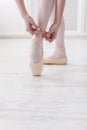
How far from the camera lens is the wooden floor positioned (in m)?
1.00

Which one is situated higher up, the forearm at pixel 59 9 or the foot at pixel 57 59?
the forearm at pixel 59 9

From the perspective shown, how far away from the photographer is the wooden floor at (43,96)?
3.29 ft

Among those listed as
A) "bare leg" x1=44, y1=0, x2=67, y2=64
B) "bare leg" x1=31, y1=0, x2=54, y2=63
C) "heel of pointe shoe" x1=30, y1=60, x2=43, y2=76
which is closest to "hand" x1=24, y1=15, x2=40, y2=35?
"bare leg" x1=31, y1=0, x2=54, y2=63

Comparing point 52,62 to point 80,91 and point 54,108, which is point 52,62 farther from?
point 54,108

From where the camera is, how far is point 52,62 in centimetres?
177

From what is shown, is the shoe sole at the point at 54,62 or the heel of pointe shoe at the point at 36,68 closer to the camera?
the heel of pointe shoe at the point at 36,68

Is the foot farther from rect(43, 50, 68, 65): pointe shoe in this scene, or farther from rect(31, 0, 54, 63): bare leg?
rect(31, 0, 54, 63): bare leg

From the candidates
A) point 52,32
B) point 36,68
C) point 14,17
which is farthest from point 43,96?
point 14,17

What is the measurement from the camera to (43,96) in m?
1.24

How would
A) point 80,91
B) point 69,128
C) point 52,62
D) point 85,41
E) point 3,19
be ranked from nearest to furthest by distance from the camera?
point 69,128, point 80,91, point 52,62, point 85,41, point 3,19

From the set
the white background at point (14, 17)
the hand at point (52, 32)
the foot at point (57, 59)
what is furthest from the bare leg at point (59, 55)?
the white background at point (14, 17)

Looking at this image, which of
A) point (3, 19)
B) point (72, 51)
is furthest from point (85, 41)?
point (3, 19)

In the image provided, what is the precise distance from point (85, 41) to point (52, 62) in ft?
3.11

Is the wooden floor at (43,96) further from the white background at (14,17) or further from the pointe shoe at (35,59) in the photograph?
the white background at (14,17)
